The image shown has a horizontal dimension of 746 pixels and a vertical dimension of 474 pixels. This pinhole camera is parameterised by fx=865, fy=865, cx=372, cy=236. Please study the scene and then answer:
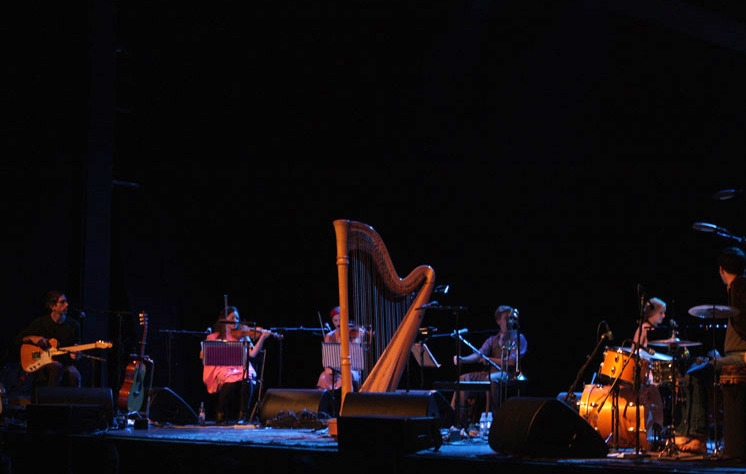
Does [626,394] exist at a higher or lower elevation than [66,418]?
higher

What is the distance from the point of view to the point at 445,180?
11633mm

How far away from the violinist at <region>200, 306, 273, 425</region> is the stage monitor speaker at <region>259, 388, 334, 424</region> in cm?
74

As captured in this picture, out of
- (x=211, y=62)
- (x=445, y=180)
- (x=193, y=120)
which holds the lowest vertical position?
(x=445, y=180)

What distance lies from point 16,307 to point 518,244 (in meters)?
6.80

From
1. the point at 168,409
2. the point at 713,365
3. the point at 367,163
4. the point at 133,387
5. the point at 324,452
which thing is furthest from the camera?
the point at 367,163

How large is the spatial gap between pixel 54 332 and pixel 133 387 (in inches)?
47.5

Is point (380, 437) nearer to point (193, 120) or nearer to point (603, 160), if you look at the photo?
point (603, 160)

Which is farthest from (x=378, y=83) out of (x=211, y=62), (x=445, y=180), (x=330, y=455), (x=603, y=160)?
(x=330, y=455)

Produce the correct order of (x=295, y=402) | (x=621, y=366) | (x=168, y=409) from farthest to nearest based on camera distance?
(x=168, y=409)
(x=295, y=402)
(x=621, y=366)

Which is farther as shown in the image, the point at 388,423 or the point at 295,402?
the point at 295,402

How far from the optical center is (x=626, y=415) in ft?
25.7

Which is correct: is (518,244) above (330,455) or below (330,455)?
above

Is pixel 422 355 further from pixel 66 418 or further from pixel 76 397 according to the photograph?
pixel 76 397

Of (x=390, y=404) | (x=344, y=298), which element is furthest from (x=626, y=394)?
(x=344, y=298)
